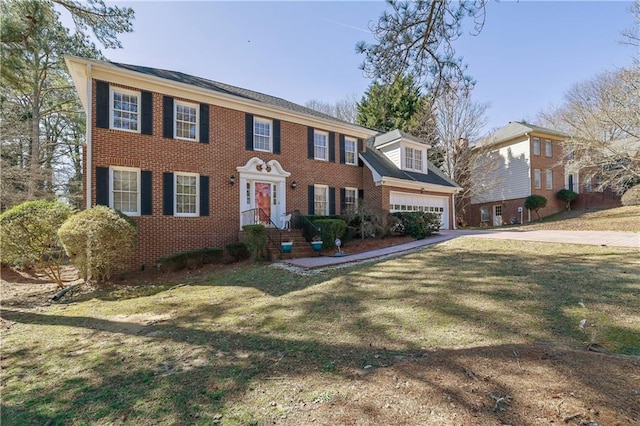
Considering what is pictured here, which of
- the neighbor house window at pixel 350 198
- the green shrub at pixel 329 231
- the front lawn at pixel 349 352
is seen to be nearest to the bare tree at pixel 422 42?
the front lawn at pixel 349 352

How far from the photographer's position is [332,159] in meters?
14.9

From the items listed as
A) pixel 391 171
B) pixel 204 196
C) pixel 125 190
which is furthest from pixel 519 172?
pixel 125 190

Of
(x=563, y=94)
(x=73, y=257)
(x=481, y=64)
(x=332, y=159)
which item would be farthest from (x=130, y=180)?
(x=563, y=94)

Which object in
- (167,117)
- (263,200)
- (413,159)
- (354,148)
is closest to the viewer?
(167,117)

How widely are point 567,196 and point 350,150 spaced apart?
19.0 metres

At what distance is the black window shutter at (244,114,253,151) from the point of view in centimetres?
1256

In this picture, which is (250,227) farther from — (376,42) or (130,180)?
(376,42)

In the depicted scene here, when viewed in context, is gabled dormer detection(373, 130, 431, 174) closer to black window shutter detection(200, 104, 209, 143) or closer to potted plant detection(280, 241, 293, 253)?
potted plant detection(280, 241, 293, 253)

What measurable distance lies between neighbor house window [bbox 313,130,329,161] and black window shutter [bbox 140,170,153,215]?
687cm

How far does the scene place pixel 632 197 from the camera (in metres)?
20.2

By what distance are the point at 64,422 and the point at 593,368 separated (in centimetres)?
459

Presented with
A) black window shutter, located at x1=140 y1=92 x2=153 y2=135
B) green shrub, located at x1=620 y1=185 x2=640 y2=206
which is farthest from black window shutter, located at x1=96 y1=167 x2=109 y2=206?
green shrub, located at x1=620 y1=185 x2=640 y2=206

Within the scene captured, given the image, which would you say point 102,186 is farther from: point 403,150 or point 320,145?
point 403,150

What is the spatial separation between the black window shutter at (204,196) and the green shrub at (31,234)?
392 centimetres
